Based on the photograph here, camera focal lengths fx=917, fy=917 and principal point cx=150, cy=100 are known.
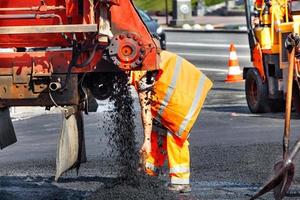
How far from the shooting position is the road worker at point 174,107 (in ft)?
25.5

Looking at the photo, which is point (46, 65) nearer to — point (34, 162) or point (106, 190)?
point (106, 190)

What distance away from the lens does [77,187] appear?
27.5 ft

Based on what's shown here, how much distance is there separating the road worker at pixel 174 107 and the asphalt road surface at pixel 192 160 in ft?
0.72

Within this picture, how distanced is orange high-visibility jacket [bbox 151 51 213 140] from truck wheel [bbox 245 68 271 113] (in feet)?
19.8

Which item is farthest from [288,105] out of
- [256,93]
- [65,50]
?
[256,93]

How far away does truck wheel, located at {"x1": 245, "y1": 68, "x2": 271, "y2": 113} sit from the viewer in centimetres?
1383

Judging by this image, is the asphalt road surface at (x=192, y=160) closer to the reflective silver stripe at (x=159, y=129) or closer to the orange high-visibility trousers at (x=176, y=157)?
the orange high-visibility trousers at (x=176, y=157)

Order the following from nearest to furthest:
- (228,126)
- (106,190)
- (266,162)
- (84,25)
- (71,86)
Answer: (84,25) < (71,86) < (106,190) < (266,162) < (228,126)

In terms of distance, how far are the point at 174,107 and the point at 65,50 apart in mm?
1489

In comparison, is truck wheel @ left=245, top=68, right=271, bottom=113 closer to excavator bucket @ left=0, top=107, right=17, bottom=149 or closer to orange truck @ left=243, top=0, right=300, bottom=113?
orange truck @ left=243, top=0, right=300, bottom=113

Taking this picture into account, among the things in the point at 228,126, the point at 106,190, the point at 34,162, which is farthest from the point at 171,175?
the point at 228,126

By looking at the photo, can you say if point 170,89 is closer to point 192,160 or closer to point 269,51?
point 192,160

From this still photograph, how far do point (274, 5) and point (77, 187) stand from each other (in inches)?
223

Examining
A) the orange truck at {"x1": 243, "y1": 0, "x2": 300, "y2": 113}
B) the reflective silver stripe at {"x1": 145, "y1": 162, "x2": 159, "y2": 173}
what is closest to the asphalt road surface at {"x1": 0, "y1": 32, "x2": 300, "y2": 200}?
the reflective silver stripe at {"x1": 145, "y1": 162, "x2": 159, "y2": 173}
